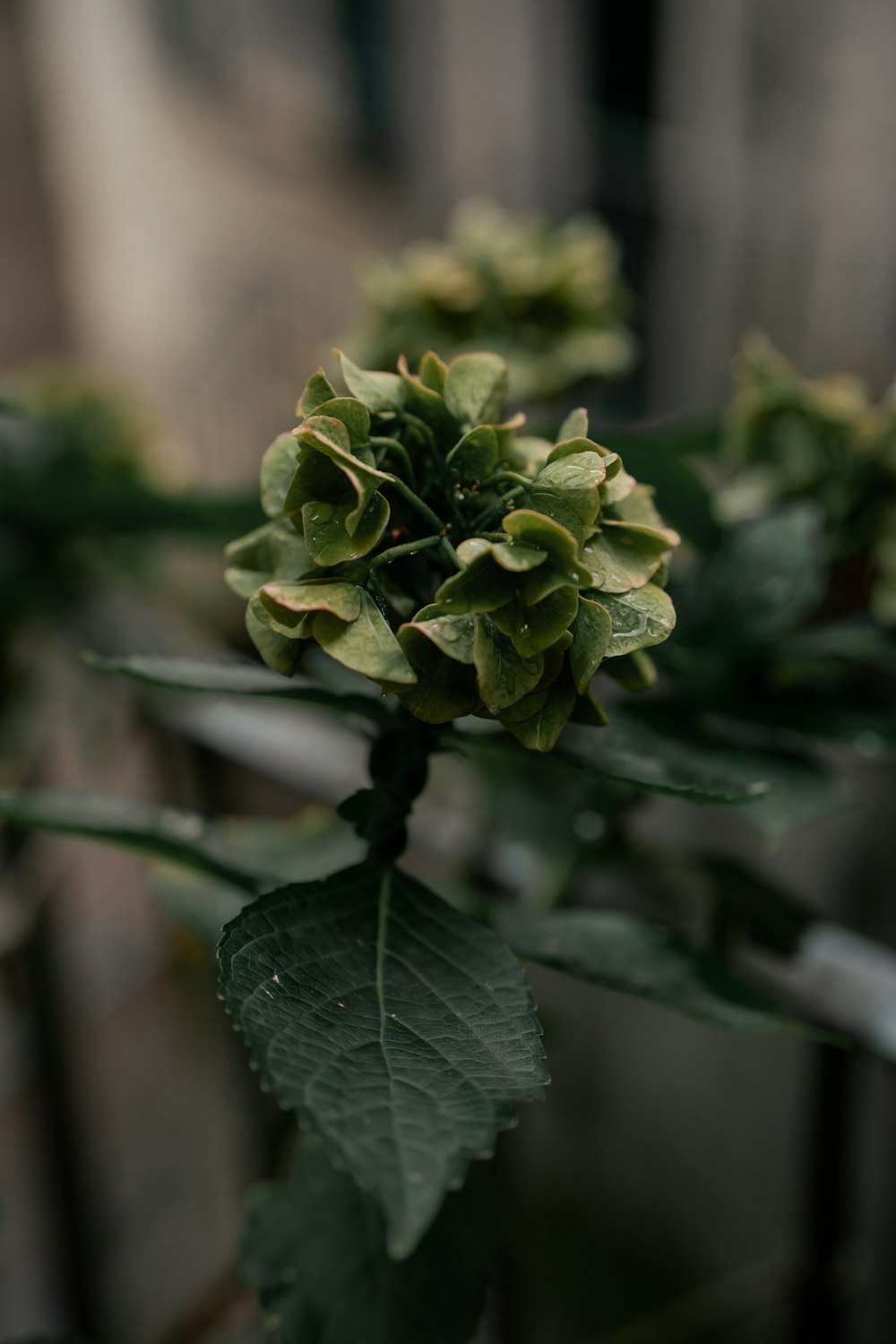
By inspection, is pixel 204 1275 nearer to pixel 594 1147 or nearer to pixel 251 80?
pixel 594 1147

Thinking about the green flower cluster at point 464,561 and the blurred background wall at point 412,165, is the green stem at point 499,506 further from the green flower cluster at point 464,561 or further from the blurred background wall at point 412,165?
the blurred background wall at point 412,165

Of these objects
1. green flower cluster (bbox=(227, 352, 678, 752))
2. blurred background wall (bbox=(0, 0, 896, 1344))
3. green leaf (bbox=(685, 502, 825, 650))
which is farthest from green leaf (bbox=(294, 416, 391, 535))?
blurred background wall (bbox=(0, 0, 896, 1344))

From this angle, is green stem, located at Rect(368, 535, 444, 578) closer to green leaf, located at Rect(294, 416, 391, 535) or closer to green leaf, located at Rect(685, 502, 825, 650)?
green leaf, located at Rect(294, 416, 391, 535)

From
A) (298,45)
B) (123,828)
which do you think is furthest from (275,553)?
(298,45)

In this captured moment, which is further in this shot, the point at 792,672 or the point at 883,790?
the point at 883,790

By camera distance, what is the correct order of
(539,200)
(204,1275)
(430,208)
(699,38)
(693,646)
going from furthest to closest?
1. (430,208)
2. (539,200)
3. (699,38)
4. (204,1275)
5. (693,646)

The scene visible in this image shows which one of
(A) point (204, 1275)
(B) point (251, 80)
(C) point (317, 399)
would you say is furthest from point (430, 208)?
(C) point (317, 399)

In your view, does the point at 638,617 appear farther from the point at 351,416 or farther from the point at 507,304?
the point at 507,304
